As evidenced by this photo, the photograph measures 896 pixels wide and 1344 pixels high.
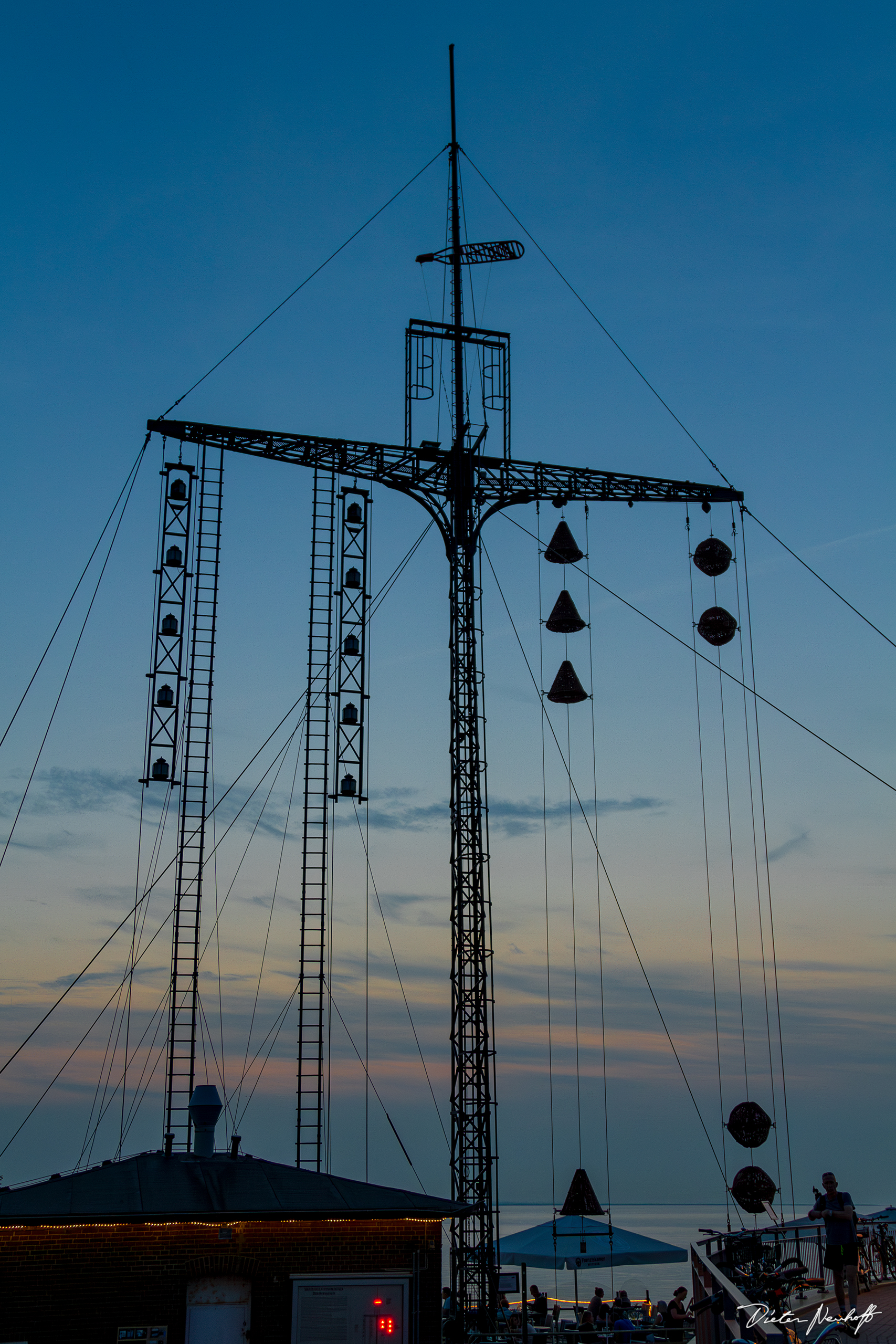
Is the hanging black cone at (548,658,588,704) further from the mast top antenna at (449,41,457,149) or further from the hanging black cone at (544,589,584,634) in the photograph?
the mast top antenna at (449,41,457,149)

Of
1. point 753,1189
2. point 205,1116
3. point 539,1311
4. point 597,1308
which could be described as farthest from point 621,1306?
point 205,1116

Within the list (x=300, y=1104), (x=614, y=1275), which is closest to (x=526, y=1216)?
(x=614, y=1275)

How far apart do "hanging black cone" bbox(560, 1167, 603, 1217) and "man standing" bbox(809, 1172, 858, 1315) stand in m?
10.8

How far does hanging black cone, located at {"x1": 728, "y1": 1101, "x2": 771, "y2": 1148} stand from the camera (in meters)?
19.5

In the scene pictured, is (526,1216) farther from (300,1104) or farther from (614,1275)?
(300,1104)

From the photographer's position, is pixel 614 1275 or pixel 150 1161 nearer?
pixel 150 1161

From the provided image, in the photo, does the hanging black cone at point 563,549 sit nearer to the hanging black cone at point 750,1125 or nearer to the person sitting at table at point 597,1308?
the hanging black cone at point 750,1125

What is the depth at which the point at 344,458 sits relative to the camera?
2353 centimetres

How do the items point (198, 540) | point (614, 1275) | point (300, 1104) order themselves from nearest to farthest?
point (300, 1104) → point (198, 540) → point (614, 1275)

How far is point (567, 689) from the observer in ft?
75.9

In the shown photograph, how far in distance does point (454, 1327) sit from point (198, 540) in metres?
16.1

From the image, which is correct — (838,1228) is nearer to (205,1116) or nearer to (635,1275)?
(205,1116)

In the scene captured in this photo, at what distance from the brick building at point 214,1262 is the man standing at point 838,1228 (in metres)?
5.70

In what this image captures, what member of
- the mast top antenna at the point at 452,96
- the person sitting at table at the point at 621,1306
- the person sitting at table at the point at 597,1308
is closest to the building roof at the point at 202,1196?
the person sitting at table at the point at 597,1308
